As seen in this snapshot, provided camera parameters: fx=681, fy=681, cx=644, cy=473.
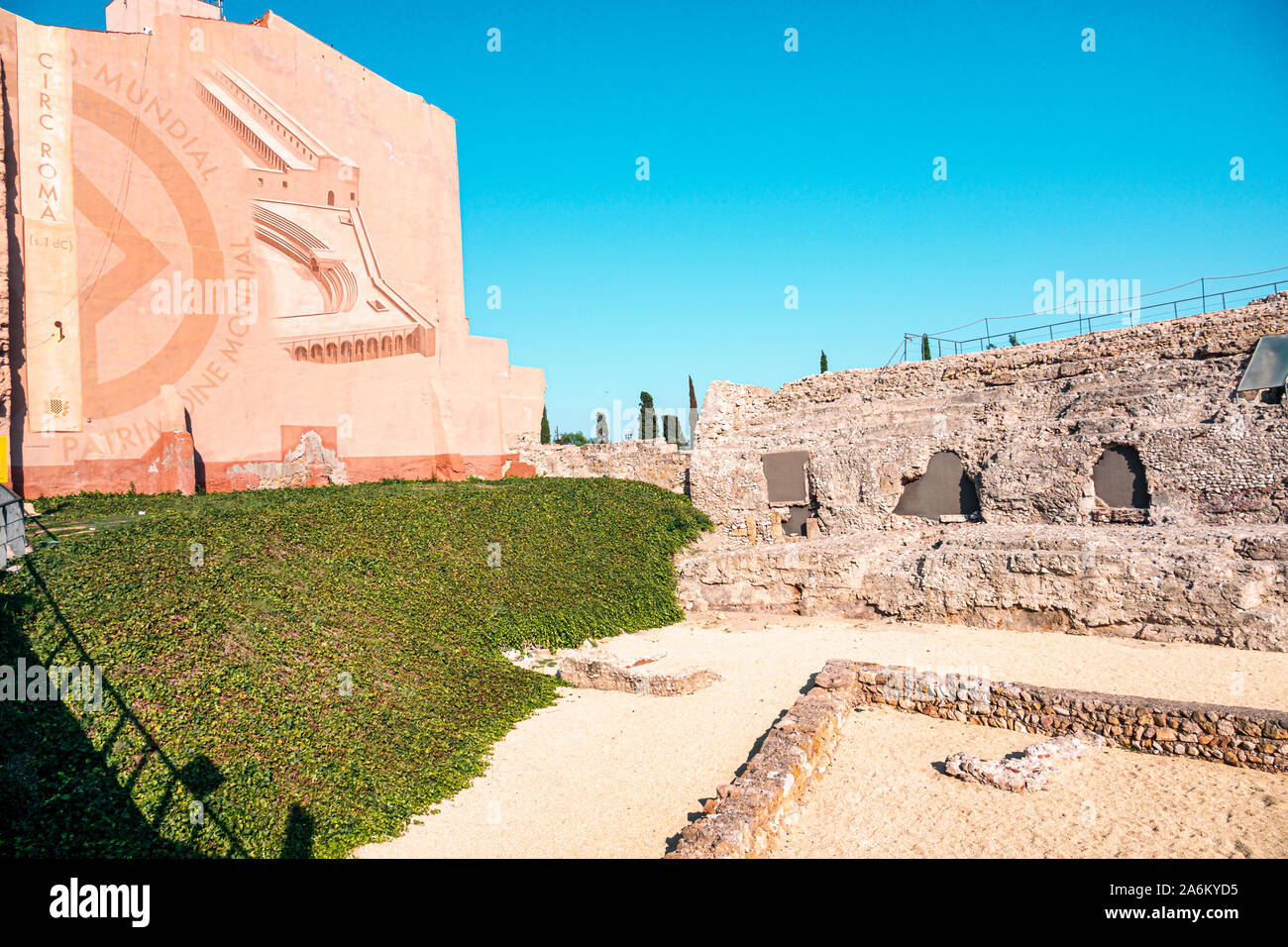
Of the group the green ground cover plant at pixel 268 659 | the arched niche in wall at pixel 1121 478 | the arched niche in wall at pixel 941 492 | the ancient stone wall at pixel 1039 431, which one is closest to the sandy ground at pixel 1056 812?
the green ground cover plant at pixel 268 659

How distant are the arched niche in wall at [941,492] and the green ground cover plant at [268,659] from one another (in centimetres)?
757

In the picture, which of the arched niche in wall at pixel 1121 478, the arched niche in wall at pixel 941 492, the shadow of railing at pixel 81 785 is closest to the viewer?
the shadow of railing at pixel 81 785

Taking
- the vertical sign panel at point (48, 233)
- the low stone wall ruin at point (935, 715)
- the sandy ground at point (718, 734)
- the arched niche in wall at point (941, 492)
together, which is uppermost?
the vertical sign panel at point (48, 233)

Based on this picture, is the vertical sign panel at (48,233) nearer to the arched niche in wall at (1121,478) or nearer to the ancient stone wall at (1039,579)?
the ancient stone wall at (1039,579)

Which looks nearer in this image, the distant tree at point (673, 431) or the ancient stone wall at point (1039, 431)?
the ancient stone wall at point (1039, 431)

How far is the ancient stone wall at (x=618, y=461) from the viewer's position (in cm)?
2100

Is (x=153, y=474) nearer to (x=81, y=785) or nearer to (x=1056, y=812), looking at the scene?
(x=81, y=785)

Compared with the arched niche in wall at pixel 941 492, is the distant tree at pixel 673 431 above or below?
above

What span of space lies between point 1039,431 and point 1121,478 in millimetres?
2086

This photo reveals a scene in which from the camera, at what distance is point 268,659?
287 inches

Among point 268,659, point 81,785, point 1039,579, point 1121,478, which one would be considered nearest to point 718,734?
point 268,659

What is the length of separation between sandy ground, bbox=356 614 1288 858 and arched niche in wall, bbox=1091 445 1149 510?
4792 millimetres

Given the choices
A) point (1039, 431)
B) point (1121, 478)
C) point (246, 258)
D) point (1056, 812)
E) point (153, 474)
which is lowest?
point (1056, 812)

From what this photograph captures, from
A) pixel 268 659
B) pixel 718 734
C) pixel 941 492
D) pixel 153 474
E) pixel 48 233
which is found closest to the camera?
pixel 268 659
